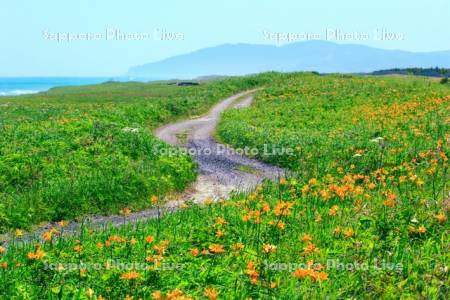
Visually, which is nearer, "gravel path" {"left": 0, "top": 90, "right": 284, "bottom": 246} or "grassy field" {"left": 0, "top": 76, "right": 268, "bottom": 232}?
"gravel path" {"left": 0, "top": 90, "right": 284, "bottom": 246}

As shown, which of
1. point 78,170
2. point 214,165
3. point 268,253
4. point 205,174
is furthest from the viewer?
point 214,165

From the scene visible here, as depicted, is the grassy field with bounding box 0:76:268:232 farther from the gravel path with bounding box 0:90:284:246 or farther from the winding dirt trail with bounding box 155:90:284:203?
the winding dirt trail with bounding box 155:90:284:203

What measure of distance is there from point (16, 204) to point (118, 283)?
8.04 m

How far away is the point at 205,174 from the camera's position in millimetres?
18047

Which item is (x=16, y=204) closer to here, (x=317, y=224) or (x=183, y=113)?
(x=317, y=224)

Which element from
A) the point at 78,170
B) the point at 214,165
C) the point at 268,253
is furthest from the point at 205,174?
the point at 268,253

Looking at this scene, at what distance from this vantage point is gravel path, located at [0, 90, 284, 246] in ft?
41.2

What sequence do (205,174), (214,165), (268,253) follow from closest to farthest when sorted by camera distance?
(268,253) → (205,174) → (214,165)

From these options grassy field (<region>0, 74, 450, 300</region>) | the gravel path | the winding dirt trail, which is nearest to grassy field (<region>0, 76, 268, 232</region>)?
the gravel path

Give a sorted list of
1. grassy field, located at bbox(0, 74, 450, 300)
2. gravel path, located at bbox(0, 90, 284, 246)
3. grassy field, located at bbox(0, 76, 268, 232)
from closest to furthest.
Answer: grassy field, located at bbox(0, 74, 450, 300), gravel path, located at bbox(0, 90, 284, 246), grassy field, located at bbox(0, 76, 268, 232)

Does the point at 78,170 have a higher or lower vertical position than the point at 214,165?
higher

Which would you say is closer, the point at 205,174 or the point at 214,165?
the point at 205,174

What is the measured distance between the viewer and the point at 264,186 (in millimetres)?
12273

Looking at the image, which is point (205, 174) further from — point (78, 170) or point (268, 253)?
point (268, 253)
